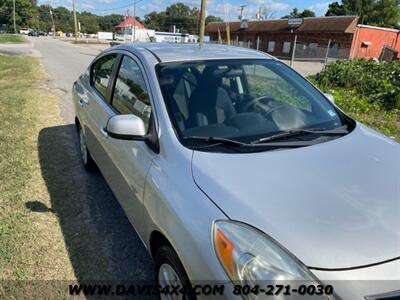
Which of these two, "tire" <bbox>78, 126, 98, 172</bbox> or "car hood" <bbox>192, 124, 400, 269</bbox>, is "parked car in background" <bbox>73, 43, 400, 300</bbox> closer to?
"car hood" <bbox>192, 124, 400, 269</bbox>

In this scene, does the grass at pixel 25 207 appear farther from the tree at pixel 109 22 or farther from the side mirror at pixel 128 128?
the tree at pixel 109 22

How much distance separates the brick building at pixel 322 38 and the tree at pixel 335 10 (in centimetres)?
2706

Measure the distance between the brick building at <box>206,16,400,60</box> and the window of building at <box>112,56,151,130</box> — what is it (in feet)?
101

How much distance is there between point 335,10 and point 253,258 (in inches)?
3019

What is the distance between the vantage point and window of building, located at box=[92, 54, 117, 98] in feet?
12.2

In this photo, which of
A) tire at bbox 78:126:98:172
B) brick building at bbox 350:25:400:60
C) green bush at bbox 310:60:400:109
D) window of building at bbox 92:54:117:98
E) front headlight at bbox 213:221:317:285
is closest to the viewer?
front headlight at bbox 213:221:317:285

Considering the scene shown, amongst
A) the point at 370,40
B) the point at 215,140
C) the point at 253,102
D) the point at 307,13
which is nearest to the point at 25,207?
the point at 215,140

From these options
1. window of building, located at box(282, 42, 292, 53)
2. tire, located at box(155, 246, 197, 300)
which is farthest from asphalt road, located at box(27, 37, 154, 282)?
window of building, located at box(282, 42, 292, 53)

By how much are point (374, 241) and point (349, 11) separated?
7116cm

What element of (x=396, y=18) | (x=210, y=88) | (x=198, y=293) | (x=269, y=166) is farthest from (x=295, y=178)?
(x=396, y=18)

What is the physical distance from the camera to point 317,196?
186 cm

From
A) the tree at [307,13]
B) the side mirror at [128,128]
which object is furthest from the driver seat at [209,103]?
the tree at [307,13]

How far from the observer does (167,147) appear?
2277mm

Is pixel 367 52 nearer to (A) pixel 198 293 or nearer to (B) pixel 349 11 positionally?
(B) pixel 349 11
